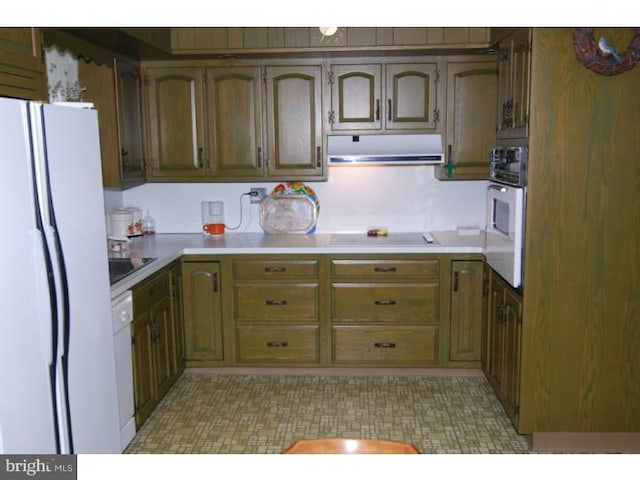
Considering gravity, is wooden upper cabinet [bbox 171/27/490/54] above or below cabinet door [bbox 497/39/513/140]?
above

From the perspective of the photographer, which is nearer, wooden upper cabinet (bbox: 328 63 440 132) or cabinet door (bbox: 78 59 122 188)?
cabinet door (bbox: 78 59 122 188)

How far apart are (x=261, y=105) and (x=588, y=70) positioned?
206 cm

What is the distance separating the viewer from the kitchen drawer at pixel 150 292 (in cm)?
308

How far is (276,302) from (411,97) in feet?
5.17

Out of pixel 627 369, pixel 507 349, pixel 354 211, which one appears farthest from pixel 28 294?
pixel 354 211

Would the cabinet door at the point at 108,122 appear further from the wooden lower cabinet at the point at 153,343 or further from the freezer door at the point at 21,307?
the freezer door at the point at 21,307

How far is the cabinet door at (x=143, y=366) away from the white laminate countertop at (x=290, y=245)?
38cm

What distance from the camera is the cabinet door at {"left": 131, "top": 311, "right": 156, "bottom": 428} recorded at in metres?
3.06

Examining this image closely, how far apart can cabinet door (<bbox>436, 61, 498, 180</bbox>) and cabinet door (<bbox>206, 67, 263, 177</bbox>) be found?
1.25 metres

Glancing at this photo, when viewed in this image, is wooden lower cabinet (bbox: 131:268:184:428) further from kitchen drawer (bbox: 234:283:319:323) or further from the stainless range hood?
the stainless range hood

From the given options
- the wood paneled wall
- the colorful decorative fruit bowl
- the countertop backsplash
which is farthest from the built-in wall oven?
the colorful decorative fruit bowl

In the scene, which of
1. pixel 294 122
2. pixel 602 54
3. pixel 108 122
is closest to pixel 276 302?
pixel 294 122
